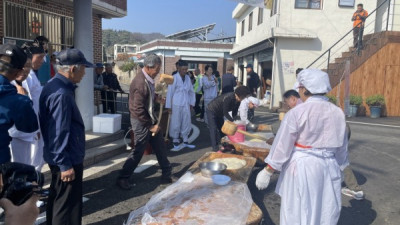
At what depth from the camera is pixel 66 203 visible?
2941 millimetres

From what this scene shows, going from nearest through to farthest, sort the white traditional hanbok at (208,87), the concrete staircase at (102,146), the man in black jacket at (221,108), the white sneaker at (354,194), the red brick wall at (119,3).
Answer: the white sneaker at (354,194), the man in black jacket at (221,108), the concrete staircase at (102,146), the red brick wall at (119,3), the white traditional hanbok at (208,87)

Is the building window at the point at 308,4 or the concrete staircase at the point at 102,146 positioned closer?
the concrete staircase at the point at 102,146

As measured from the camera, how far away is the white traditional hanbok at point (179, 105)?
24.2ft

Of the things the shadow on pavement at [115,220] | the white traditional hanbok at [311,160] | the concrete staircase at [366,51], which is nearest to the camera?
the white traditional hanbok at [311,160]

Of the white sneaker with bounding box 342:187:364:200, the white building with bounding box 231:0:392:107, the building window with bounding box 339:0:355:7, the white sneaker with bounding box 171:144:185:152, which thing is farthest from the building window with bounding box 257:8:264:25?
the white sneaker with bounding box 342:187:364:200

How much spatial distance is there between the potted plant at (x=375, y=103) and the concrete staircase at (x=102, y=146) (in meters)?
10.3

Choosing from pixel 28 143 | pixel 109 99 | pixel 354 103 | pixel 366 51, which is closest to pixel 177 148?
pixel 109 99

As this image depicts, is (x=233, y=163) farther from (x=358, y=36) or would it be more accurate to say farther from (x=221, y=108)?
(x=358, y=36)

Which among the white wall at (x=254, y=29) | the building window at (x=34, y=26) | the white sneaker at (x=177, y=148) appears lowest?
the white sneaker at (x=177, y=148)

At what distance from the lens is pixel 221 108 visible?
237 inches

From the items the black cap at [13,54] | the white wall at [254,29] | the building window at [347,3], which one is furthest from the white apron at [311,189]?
the building window at [347,3]

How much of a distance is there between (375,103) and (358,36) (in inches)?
121

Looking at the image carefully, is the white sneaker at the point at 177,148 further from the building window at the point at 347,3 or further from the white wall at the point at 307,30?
the building window at the point at 347,3

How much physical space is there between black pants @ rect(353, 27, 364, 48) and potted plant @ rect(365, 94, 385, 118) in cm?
240
